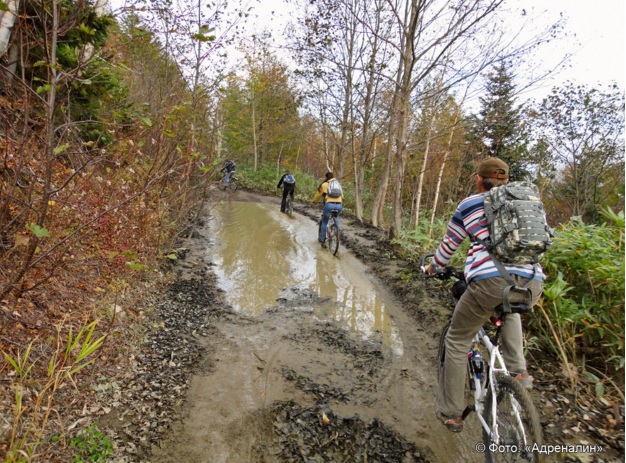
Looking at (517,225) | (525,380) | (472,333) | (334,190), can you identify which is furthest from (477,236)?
(334,190)

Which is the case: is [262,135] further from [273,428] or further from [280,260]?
[273,428]

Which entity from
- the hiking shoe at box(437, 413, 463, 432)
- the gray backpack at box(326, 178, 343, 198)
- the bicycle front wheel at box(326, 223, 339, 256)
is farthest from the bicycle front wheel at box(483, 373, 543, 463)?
the gray backpack at box(326, 178, 343, 198)

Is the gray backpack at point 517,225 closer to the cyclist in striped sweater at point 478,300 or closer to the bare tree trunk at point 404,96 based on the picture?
the cyclist in striped sweater at point 478,300

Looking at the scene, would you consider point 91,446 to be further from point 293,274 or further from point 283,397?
point 293,274

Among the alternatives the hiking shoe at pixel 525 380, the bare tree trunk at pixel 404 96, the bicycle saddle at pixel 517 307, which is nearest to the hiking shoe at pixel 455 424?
the hiking shoe at pixel 525 380

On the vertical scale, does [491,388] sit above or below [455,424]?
above

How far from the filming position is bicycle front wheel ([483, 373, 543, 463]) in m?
2.28

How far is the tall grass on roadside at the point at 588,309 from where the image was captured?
3.75 m

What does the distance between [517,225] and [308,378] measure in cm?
266

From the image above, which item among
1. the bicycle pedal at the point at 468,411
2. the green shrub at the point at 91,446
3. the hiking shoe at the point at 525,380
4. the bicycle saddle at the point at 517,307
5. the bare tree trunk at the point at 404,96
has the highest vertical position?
the bare tree trunk at the point at 404,96

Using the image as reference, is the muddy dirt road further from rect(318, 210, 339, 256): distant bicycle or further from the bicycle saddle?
rect(318, 210, 339, 256): distant bicycle

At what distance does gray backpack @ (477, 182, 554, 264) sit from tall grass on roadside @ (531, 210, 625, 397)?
1993 mm

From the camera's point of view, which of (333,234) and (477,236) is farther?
(333,234)

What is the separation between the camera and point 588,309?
406cm
